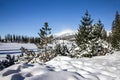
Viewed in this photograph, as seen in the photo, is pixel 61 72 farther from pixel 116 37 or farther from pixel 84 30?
pixel 116 37

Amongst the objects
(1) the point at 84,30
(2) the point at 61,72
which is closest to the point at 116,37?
(1) the point at 84,30

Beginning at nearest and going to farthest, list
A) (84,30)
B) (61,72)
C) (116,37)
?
(61,72), (84,30), (116,37)

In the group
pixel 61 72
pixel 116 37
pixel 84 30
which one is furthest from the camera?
pixel 116 37

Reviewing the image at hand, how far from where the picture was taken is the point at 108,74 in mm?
4633

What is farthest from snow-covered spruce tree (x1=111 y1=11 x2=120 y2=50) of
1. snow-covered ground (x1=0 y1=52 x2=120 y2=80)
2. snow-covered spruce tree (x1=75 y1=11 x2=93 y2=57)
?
snow-covered ground (x1=0 y1=52 x2=120 y2=80)

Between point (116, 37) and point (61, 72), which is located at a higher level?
point (116, 37)

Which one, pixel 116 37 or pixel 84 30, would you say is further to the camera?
pixel 116 37

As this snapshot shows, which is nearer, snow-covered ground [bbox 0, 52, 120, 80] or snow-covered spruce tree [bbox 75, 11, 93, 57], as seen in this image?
snow-covered ground [bbox 0, 52, 120, 80]

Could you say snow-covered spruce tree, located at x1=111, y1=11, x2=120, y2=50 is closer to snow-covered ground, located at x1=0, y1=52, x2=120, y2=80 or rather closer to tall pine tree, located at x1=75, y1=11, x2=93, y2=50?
tall pine tree, located at x1=75, y1=11, x2=93, y2=50

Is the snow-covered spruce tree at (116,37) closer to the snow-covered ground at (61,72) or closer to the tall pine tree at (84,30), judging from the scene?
the tall pine tree at (84,30)

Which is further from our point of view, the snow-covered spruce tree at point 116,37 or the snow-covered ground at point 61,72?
the snow-covered spruce tree at point 116,37

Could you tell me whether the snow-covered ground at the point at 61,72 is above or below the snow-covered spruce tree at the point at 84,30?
below

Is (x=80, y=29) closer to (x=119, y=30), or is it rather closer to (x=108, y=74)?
(x=119, y=30)

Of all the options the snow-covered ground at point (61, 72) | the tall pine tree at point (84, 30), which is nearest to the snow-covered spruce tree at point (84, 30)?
the tall pine tree at point (84, 30)
